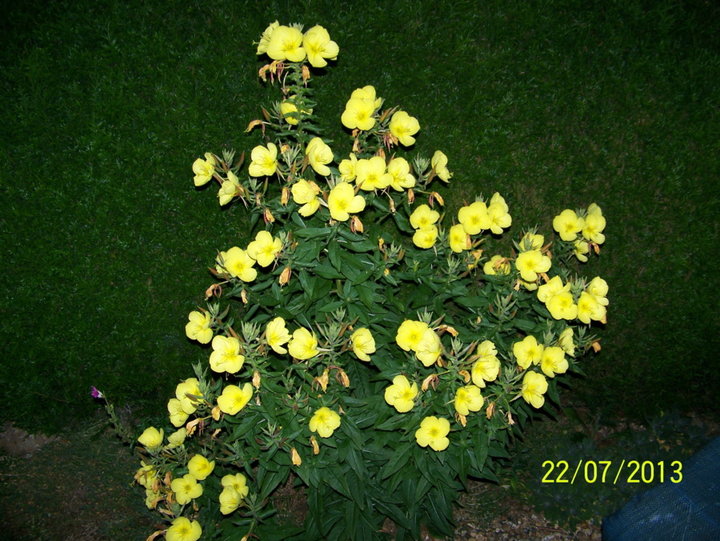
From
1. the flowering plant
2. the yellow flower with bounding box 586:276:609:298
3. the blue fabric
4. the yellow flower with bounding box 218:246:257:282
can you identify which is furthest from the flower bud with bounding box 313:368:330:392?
the blue fabric

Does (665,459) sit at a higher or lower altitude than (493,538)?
higher

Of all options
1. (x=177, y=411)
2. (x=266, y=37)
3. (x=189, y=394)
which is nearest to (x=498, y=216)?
(x=266, y=37)

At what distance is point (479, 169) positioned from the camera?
285 cm

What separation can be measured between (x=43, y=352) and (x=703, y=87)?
3.97m

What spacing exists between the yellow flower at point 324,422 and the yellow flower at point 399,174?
3.06ft

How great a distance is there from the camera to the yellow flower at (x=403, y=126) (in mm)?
2137

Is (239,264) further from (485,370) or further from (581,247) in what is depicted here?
(581,247)

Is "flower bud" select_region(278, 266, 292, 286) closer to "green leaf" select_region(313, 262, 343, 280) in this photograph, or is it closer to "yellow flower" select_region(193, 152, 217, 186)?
"green leaf" select_region(313, 262, 343, 280)

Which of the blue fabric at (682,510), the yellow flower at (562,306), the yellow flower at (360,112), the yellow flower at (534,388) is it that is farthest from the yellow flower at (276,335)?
the blue fabric at (682,510)

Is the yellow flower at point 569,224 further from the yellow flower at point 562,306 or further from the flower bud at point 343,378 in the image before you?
the flower bud at point 343,378

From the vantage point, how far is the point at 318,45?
2039 mm

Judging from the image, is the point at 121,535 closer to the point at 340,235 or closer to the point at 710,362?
the point at 340,235

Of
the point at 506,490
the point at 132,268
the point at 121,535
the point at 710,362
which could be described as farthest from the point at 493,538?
the point at 132,268

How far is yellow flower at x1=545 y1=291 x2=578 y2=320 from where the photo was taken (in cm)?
214
